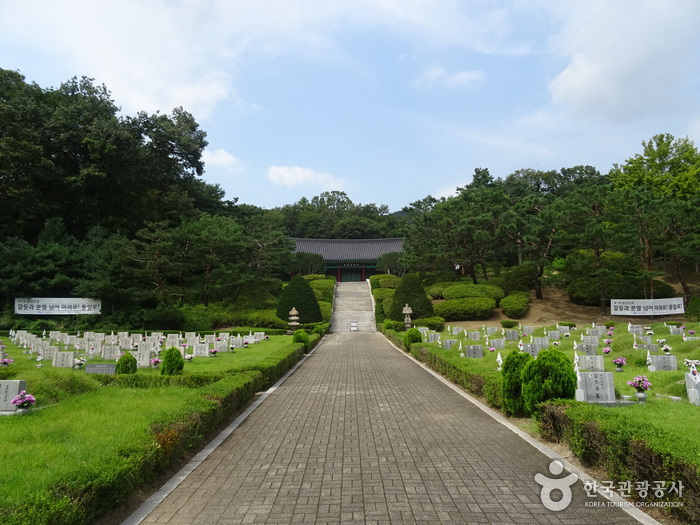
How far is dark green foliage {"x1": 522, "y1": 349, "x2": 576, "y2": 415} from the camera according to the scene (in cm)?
677

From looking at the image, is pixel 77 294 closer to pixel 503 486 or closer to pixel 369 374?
pixel 369 374

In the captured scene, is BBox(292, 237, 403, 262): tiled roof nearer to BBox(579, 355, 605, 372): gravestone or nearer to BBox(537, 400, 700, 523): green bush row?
BBox(579, 355, 605, 372): gravestone

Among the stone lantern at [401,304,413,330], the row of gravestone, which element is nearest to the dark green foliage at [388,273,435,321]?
the stone lantern at [401,304,413,330]

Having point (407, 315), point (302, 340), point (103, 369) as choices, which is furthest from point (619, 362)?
point (407, 315)

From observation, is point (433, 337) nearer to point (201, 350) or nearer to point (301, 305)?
point (201, 350)

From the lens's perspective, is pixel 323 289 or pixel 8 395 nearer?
pixel 8 395

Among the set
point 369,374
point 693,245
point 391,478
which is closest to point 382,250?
point 693,245

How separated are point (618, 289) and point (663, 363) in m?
22.4

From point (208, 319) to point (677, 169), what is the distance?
136ft

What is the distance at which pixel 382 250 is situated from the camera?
59.5 m

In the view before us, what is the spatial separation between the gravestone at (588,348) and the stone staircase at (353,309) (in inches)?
787

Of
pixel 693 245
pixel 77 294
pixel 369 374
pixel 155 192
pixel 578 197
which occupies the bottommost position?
pixel 369 374

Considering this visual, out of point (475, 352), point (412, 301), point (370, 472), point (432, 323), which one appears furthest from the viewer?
point (412, 301)

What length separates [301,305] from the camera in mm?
32000
